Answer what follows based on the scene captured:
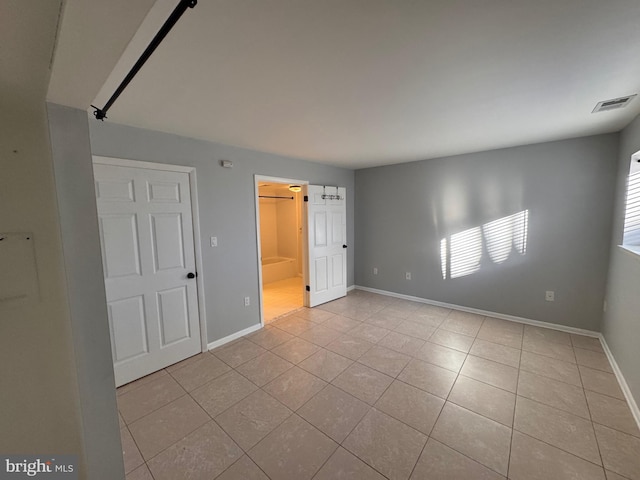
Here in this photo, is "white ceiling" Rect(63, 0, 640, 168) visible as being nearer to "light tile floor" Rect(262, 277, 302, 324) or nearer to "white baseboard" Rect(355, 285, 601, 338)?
"white baseboard" Rect(355, 285, 601, 338)

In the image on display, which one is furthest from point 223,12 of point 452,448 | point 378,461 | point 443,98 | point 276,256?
point 276,256

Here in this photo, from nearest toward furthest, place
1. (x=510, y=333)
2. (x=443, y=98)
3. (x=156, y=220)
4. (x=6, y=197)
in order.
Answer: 1. (x=6, y=197)
2. (x=443, y=98)
3. (x=156, y=220)
4. (x=510, y=333)

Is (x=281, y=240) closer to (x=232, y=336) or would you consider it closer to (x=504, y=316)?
(x=232, y=336)

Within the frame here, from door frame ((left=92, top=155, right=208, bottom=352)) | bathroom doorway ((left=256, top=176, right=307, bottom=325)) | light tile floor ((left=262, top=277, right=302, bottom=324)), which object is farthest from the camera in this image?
bathroom doorway ((left=256, top=176, right=307, bottom=325))

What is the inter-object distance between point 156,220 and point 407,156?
3304 mm

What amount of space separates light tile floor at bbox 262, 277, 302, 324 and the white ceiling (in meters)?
2.59

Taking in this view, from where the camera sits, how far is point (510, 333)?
3070mm

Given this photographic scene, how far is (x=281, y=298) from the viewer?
15.1 feet

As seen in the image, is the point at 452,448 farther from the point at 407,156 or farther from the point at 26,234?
the point at 407,156

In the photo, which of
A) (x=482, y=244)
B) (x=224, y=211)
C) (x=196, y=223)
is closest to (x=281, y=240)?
(x=224, y=211)

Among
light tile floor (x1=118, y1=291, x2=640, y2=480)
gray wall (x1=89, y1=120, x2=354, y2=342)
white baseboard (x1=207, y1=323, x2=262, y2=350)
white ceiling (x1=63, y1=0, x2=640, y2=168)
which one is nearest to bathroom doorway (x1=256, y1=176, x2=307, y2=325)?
white baseboard (x1=207, y1=323, x2=262, y2=350)

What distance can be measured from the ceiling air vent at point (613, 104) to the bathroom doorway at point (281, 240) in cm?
407

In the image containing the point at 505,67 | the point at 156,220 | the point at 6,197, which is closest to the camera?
the point at 6,197

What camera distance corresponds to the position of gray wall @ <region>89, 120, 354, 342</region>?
2461mm
